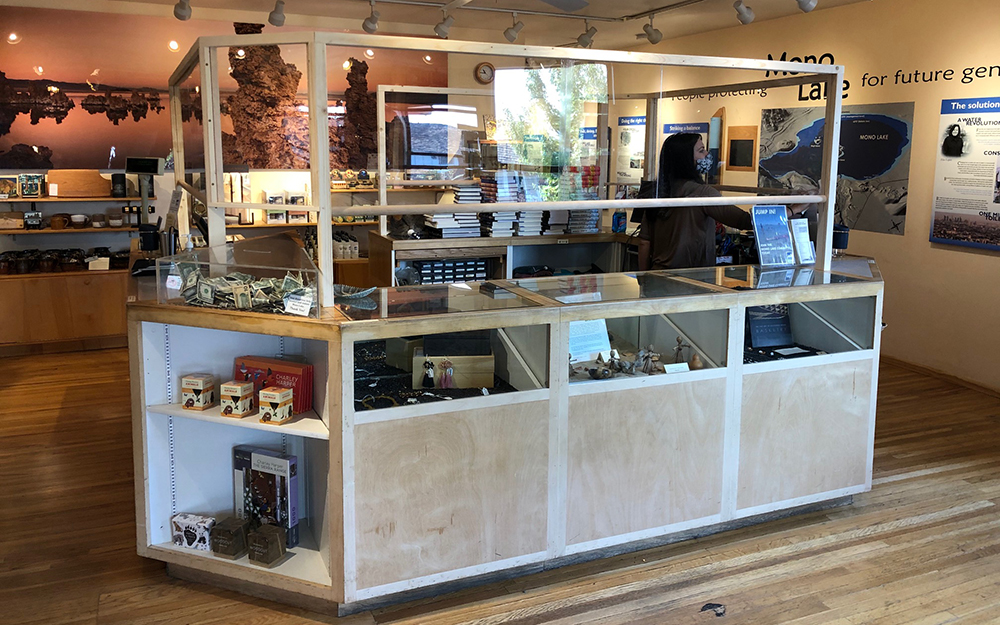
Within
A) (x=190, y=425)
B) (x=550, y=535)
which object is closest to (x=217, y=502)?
(x=190, y=425)

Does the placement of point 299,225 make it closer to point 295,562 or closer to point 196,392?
point 196,392

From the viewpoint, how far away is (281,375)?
2.92 metres

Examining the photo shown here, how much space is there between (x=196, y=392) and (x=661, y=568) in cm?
192

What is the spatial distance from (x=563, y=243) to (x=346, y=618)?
3.72m

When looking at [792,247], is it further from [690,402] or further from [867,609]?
[867,609]

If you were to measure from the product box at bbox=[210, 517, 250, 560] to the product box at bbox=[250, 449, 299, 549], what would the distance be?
0.10 m

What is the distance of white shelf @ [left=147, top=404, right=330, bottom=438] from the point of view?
Result: 2744 mm

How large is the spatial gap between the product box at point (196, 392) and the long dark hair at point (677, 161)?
7.51 feet

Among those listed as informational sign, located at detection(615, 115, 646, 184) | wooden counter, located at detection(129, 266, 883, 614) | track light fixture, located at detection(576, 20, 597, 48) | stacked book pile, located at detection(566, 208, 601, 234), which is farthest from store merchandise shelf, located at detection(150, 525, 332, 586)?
track light fixture, located at detection(576, 20, 597, 48)

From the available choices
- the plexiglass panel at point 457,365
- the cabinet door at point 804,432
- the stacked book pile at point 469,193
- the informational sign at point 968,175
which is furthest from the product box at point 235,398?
the informational sign at point 968,175

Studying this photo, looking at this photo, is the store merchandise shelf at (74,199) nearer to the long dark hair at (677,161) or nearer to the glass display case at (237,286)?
the glass display case at (237,286)

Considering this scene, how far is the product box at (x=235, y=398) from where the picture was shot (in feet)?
9.30

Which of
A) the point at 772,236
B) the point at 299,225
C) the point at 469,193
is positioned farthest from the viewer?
the point at 299,225

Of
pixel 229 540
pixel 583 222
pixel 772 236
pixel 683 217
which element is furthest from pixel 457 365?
pixel 583 222
